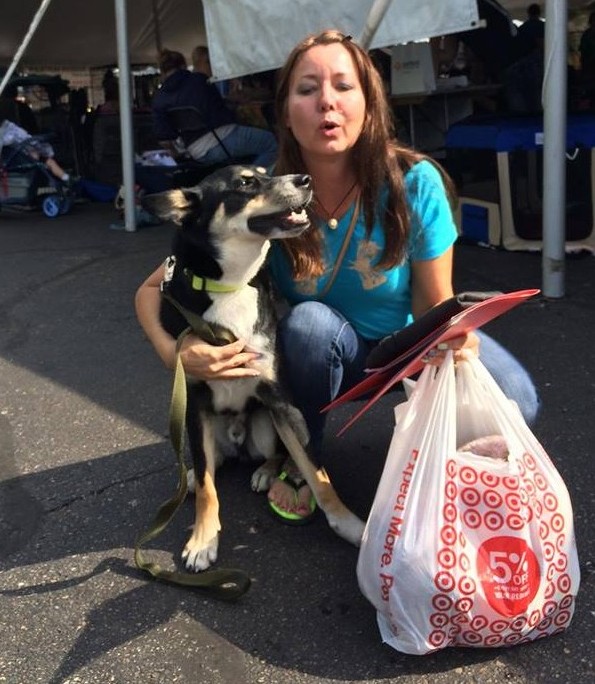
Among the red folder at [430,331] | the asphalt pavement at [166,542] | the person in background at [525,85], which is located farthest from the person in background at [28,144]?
the red folder at [430,331]

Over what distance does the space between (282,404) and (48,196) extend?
7152 mm

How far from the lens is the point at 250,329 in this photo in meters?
2.07

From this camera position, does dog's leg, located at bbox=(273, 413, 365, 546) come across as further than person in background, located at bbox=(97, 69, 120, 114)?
No

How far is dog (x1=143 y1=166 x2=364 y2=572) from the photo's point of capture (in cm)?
197

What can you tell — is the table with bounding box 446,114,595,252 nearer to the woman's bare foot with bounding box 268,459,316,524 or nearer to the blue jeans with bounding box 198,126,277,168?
the blue jeans with bounding box 198,126,277,168

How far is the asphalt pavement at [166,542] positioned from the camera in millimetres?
1680

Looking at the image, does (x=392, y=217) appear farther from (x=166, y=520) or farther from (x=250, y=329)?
(x=166, y=520)

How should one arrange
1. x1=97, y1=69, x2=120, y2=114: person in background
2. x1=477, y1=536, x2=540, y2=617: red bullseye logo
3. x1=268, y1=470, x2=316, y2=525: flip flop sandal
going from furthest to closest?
1. x1=97, y1=69, x2=120, y2=114: person in background
2. x1=268, y1=470, x2=316, y2=525: flip flop sandal
3. x1=477, y1=536, x2=540, y2=617: red bullseye logo

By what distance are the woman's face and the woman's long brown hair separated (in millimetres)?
31

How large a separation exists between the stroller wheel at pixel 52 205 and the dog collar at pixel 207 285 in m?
6.81

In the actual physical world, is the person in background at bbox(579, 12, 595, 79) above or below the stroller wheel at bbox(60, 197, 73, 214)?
above

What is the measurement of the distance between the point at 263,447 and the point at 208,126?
14.5ft

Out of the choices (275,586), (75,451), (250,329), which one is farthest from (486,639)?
(75,451)

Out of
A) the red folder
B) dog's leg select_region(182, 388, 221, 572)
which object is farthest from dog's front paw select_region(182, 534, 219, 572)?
the red folder
